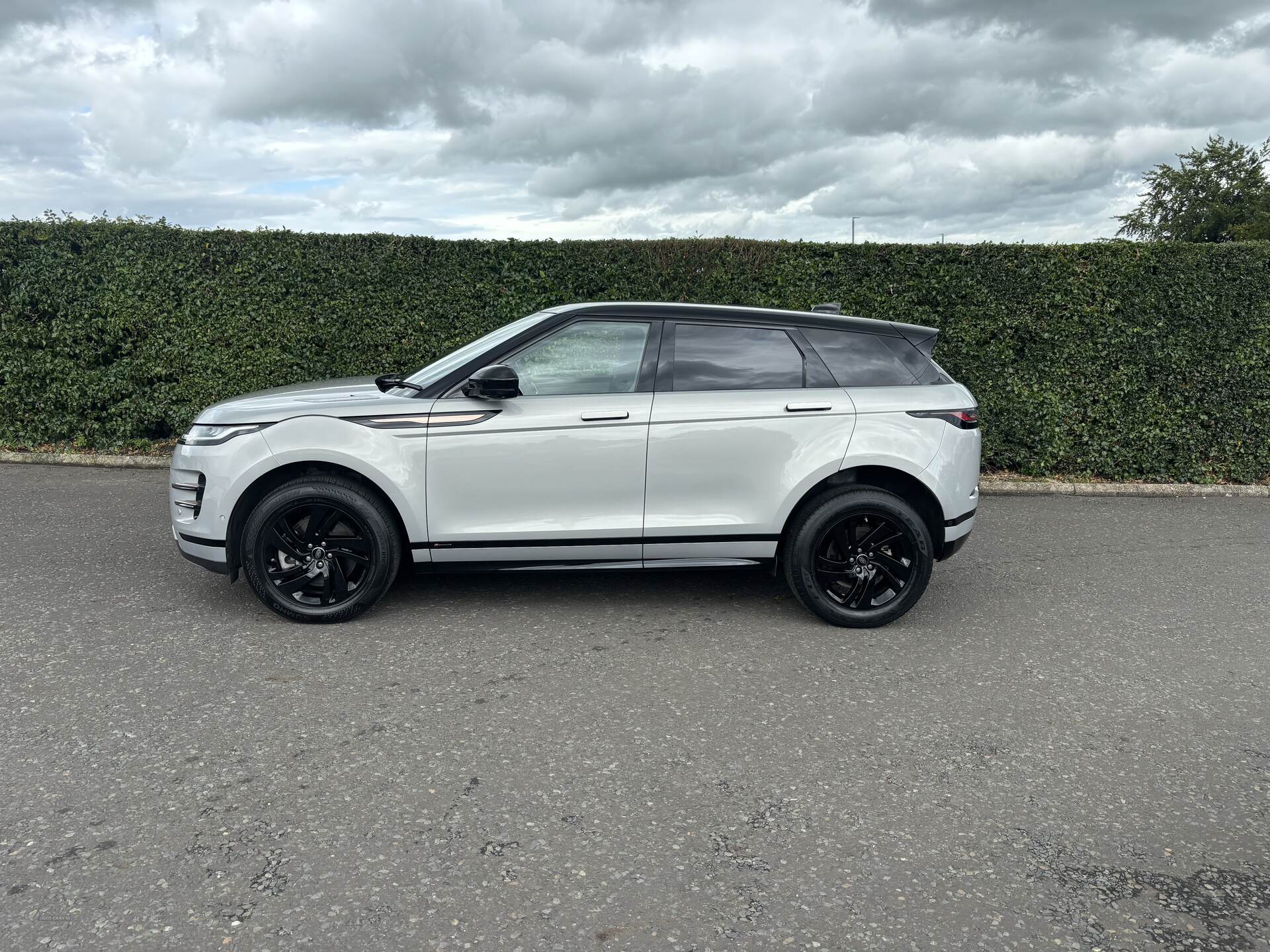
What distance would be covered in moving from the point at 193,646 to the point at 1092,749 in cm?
402

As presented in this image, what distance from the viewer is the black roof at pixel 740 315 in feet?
17.0

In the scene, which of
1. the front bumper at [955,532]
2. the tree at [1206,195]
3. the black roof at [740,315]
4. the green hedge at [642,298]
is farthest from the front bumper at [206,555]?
the tree at [1206,195]

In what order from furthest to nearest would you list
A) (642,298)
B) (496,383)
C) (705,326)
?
(642,298), (705,326), (496,383)

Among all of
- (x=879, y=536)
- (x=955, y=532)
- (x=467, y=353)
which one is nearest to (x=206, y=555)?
(x=467, y=353)

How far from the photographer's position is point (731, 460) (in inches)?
195

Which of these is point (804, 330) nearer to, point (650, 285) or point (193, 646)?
point (193, 646)

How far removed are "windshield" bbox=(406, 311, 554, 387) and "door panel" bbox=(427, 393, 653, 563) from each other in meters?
0.30

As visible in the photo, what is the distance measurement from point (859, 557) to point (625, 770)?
7.02 ft

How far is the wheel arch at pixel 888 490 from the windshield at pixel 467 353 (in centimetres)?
173

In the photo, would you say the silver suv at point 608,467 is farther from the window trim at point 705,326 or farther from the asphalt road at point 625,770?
the asphalt road at point 625,770

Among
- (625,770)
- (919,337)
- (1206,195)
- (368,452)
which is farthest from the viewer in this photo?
(1206,195)

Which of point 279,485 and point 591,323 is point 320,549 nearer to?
point 279,485

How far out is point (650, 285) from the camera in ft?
31.7

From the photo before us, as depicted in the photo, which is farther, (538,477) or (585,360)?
(585,360)
